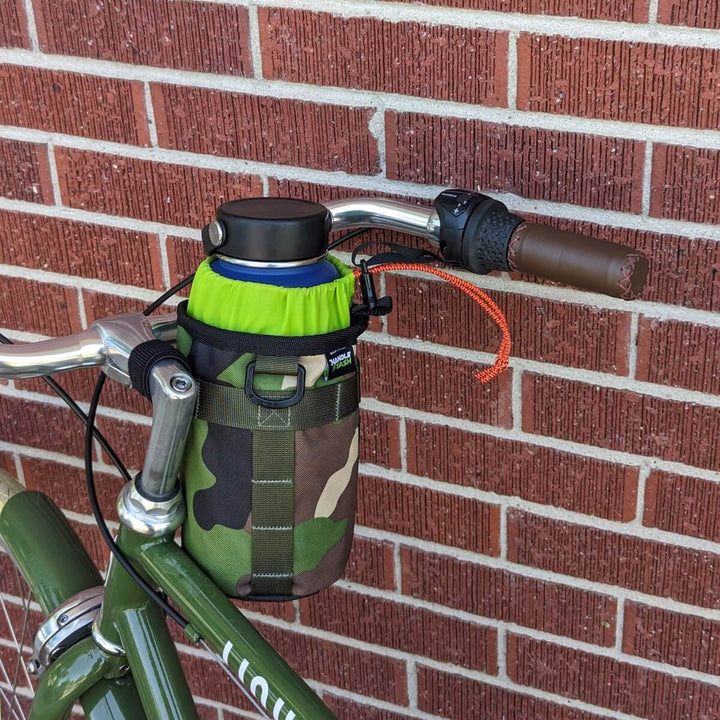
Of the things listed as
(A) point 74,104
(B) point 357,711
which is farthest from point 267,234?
(B) point 357,711

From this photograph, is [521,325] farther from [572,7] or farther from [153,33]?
[153,33]

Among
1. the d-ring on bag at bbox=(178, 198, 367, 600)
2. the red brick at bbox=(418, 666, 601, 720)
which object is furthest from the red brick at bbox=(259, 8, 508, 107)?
the red brick at bbox=(418, 666, 601, 720)

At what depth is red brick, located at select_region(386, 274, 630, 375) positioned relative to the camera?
3.99 ft

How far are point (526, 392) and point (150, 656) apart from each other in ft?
1.81

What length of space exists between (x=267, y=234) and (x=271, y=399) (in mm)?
150

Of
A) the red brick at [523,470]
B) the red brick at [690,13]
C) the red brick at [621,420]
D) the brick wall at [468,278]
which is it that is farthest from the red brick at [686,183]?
the red brick at [523,470]

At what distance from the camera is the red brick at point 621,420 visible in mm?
1214

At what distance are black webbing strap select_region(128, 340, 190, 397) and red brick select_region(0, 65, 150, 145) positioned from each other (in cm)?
53

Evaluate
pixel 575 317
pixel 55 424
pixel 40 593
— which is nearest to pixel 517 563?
pixel 575 317

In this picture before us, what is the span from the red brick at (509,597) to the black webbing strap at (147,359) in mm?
654

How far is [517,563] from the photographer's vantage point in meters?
1.41

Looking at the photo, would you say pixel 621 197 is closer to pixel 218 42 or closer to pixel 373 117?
pixel 373 117

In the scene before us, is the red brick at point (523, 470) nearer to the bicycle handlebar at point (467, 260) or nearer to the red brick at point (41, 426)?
the bicycle handlebar at point (467, 260)

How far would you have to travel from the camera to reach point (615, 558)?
1333 millimetres
